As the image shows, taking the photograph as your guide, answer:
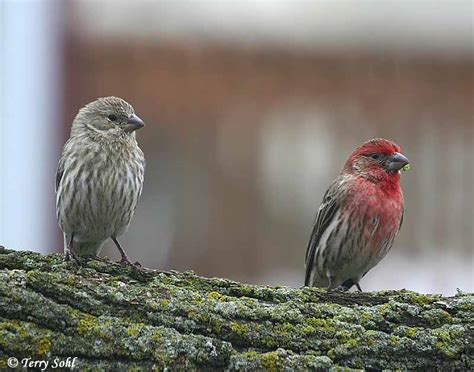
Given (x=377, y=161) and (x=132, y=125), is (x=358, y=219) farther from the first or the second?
(x=132, y=125)

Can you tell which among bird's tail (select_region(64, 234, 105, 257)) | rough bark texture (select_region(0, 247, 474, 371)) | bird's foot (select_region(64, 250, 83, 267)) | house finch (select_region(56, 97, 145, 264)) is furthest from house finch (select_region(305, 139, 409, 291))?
bird's foot (select_region(64, 250, 83, 267))

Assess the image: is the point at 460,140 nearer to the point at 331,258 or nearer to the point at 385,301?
the point at 331,258

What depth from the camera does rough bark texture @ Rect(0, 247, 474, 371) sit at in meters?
6.18

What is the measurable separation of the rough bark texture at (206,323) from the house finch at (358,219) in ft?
8.20

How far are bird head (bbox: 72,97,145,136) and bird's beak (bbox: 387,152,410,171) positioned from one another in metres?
2.16

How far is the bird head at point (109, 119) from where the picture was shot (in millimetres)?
9250

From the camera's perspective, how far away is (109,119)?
9.34 meters

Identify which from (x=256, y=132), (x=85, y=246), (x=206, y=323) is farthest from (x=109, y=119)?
(x=256, y=132)

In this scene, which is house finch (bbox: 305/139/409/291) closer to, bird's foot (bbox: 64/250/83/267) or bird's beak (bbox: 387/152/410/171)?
bird's beak (bbox: 387/152/410/171)

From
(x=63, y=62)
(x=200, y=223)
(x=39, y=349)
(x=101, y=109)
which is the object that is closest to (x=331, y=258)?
(x=101, y=109)

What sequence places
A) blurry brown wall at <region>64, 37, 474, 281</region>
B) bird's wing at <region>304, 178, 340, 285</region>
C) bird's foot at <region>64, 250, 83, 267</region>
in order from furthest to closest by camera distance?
blurry brown wall at <region>64, 37, 474, 281</region>, bird's wing at <region>304, 178, 340, 285</region>, bird's foot at <region>64, 250, 83, 267</region>

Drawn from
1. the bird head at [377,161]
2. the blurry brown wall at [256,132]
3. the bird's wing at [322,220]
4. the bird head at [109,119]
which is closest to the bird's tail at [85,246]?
the bird head at [109,119]

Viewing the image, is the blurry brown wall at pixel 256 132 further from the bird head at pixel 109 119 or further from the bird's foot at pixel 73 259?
the bird's foot at pixel 73 259

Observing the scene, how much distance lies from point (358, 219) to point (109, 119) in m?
2.17
